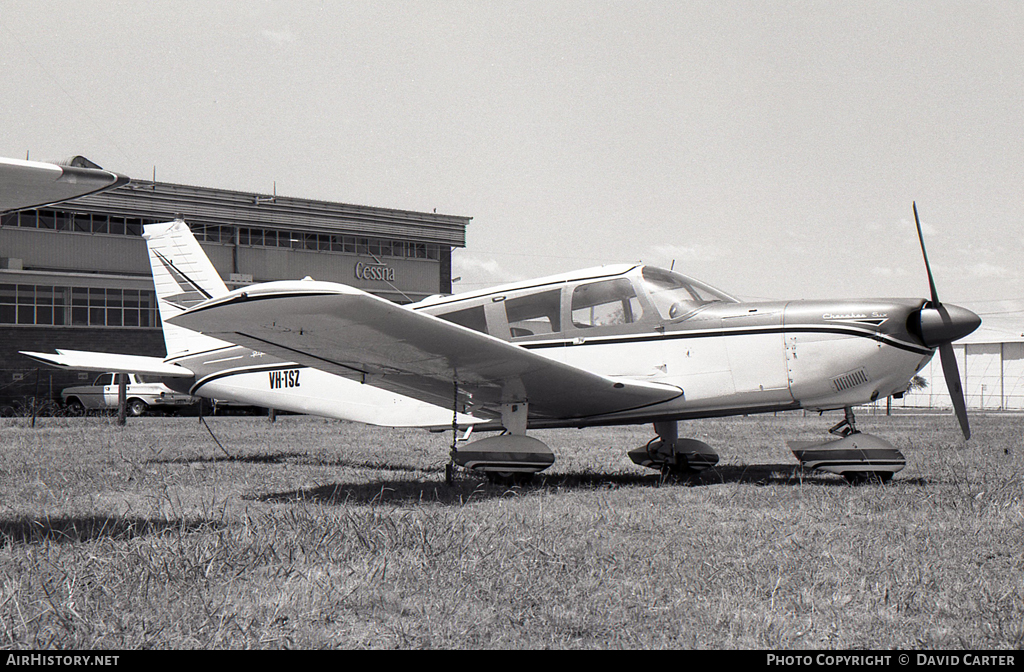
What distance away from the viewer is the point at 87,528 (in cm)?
440

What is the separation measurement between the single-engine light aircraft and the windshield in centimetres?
1

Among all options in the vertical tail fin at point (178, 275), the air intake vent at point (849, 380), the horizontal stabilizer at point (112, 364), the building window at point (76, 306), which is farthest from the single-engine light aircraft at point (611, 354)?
the building window at point (76, 306)

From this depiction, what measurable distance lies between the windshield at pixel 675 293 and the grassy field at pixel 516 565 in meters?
1.66

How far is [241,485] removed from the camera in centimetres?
668

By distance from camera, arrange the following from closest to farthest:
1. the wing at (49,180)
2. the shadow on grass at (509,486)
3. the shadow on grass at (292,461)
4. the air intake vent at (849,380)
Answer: the wing at (49,180) < the shadow on grass at (509,486) < the air intake vent at (849,380) < the shadow on grass at (292,461)

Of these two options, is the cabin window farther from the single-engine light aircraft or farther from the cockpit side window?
the cockpit side window

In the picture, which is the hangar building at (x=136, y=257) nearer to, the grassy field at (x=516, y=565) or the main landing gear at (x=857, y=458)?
the main landing gear at (x=857, y=458)

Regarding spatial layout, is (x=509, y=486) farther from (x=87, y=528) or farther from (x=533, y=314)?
(x=87, y=528)

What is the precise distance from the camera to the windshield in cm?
717

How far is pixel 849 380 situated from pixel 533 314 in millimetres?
2868

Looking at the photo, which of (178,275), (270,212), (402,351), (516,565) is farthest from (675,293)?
(270,212)

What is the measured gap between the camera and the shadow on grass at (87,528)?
409 centimetres

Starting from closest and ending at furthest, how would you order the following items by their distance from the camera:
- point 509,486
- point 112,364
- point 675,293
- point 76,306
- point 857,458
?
point 857,458 < point 509,486 < point 675,293 < point 112,364 < point 76,306
